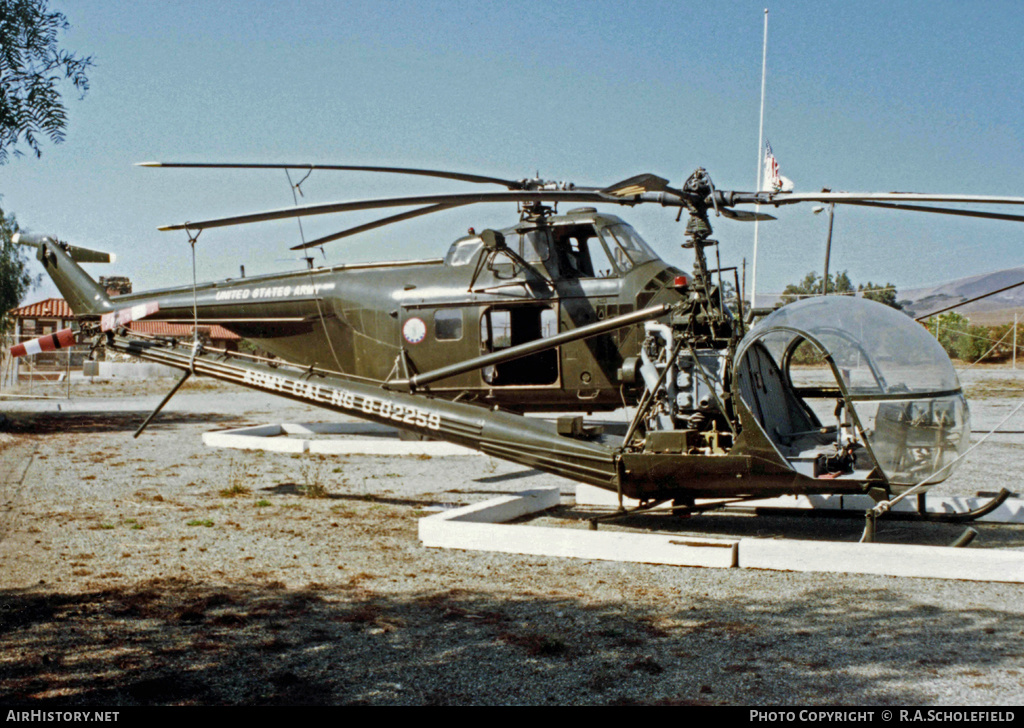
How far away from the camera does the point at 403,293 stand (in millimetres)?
11898

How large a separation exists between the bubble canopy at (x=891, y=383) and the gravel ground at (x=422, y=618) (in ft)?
3.49

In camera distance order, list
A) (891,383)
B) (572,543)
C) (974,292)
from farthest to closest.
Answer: (974,292) < (572,543) < (891,383)

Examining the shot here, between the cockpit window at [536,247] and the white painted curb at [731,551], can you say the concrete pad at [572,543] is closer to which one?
the white painted curb at [731,551]

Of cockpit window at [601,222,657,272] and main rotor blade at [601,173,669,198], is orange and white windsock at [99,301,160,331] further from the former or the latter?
main rotor blade at [601,173,669,198]

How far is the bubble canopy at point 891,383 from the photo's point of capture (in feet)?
22.2

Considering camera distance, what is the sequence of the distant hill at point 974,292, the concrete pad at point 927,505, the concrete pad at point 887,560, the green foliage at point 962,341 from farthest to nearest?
the green foliage at point 962,341
the concrete pad at point 927,505
the distant hill at point 974,292
the concrete pad at point 887,560

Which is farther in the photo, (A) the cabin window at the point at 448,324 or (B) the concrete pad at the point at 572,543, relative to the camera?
(A) the cabin window at the point at 448,324

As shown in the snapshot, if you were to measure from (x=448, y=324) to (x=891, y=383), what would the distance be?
20.6 feet

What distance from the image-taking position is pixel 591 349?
35.7 feet

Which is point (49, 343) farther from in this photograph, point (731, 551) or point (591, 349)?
point (731, 551)

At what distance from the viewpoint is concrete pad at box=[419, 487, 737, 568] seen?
7016 mm

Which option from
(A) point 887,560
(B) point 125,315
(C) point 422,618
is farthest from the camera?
(B) point 125,315

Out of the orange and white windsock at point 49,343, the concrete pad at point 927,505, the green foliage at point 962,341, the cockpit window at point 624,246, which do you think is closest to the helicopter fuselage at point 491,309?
the cockpit window at point 624,246

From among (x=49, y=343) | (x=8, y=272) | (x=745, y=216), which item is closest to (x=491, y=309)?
(x=745, y=216)
